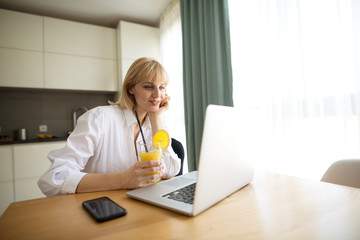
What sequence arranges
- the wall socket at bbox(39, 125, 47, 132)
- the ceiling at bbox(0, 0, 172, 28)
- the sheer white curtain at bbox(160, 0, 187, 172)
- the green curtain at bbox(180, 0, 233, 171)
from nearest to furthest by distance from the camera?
the green curtain at bbox(180, 0, 233, 171) → the ceiling at bbox(0, 0, 172, 28) → the sheer white curtain at bbox(160, 0, 187, 172) → the wall socket at bbox(39, 125, 47, 132)

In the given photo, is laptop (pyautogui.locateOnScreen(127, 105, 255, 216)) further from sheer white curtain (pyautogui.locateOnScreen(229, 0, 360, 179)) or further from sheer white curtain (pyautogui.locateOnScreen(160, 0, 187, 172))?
sheer white curtain (pyautogui.locateOnScreen(160, 0, 187, 172))

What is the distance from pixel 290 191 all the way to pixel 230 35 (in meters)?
1.65

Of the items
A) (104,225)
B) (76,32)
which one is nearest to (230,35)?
(104,225)

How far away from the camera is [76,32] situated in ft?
9.67

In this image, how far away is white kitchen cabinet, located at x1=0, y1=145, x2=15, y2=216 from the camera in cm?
233

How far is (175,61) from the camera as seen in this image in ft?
9.53

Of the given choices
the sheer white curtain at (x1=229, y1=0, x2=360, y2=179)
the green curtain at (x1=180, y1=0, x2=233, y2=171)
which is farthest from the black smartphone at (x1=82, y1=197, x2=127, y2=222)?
the green curtain at (x1=180, y1=0, x2=233, y2=171)

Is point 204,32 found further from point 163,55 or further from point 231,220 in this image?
point 231,220

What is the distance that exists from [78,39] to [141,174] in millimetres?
2857

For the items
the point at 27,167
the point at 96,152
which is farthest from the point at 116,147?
the point at 27,167

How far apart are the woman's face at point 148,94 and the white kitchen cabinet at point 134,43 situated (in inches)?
72.6

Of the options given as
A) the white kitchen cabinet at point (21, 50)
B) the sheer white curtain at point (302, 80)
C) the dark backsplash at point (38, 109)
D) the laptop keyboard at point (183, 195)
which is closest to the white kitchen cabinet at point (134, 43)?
the dark backsplash at point (38, 109)

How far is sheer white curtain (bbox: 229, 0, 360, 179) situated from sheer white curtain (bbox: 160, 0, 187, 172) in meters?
1.09

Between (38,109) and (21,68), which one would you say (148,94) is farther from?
(38,109)
